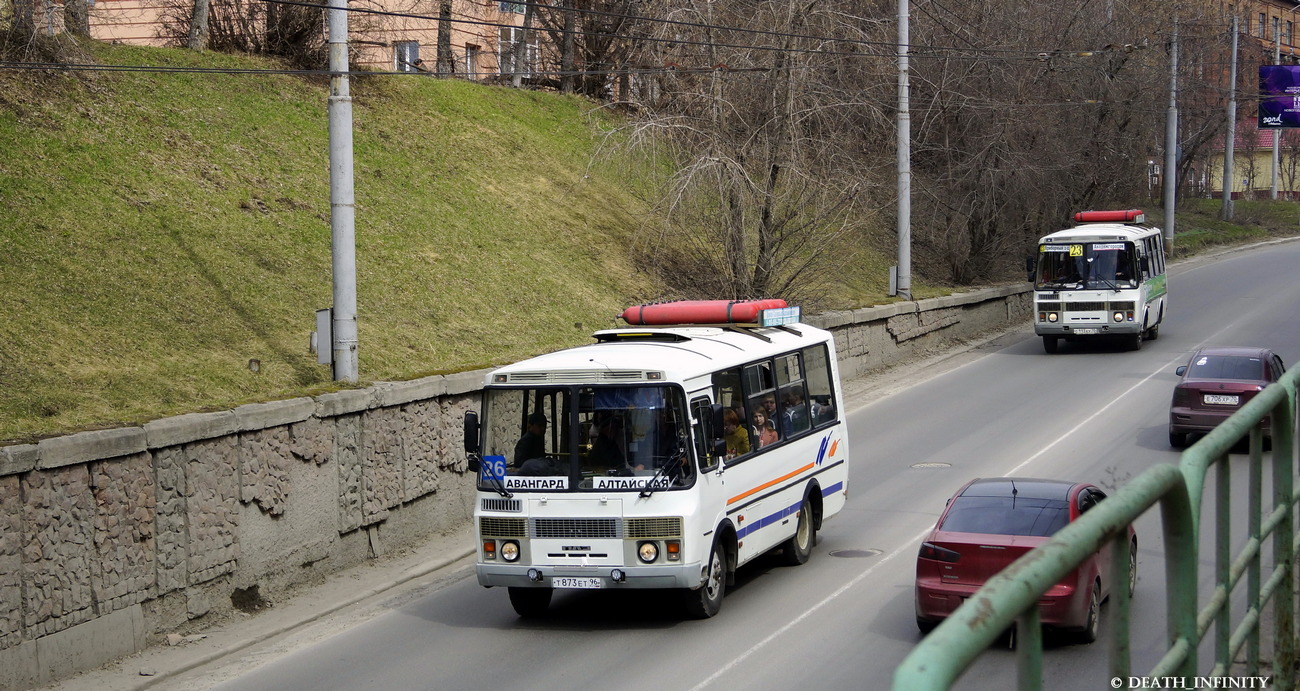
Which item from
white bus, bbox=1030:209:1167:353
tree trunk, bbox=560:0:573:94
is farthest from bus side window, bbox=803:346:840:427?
tree trunk, bbox=560:0:573:94

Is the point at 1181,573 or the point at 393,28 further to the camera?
the point at 393,28

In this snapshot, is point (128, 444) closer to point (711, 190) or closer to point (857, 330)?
point (711, 190)

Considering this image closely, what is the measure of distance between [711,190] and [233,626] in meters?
16.4

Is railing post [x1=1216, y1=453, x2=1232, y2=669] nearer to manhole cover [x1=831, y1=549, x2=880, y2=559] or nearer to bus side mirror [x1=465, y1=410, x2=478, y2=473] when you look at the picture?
bus side mirror [x1=465, y1=410, x2=478, y2=473]

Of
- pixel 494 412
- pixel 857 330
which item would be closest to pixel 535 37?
pixel 857 330

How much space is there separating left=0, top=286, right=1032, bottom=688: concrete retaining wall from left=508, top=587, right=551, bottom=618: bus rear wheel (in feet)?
9.16

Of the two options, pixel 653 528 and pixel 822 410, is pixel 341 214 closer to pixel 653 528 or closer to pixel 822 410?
pixel 653 528

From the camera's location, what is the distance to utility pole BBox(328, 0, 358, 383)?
1552 centimetres

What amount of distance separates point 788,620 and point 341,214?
756 centimetres

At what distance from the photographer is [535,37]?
39.7 meters

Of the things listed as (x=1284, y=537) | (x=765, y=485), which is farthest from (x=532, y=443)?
(x=1284, y=537)

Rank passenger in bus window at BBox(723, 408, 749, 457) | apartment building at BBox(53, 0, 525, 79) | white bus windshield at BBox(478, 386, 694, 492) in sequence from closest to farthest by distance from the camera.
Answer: white bus windshield at BBox(478, 386, 694, 492) < passenger in bus window at BBox(723, 408, 749, 457) < apartment building at BBox(53, 0, 525, 79)

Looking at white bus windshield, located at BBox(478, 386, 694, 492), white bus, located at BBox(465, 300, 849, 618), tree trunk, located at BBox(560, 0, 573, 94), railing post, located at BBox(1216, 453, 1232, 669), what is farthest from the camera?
tree trunk, located at BBox(560, 0, 573, 94)

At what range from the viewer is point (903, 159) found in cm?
3031
